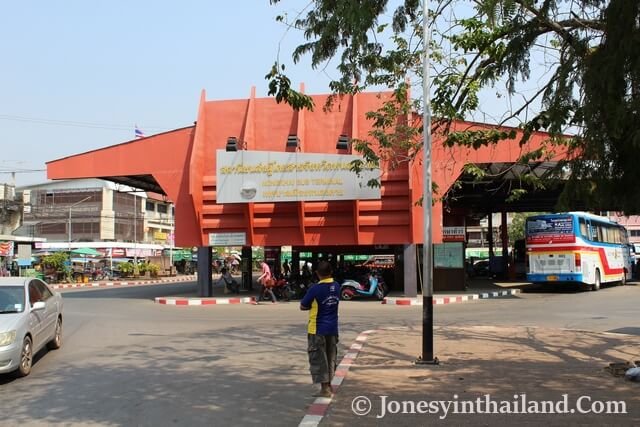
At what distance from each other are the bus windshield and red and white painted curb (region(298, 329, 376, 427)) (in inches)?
589

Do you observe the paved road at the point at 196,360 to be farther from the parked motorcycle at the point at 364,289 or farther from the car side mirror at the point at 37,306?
the parked motorcycle at the point at 364,289

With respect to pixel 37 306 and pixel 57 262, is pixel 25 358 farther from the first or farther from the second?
pixel 57 262

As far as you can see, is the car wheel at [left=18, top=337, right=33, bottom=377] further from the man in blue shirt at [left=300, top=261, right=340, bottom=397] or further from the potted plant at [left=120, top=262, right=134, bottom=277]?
the potted plant at [left=120, top=262, right=134, bottom=277]

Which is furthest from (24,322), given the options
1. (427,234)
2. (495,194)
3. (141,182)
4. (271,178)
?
(495,194)

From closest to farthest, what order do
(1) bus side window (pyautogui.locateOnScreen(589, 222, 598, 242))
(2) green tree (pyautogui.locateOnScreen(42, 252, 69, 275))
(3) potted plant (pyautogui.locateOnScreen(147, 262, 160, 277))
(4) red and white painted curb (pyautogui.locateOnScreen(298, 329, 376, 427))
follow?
(4) red and white painted curb (pyautogui.locateOnScreen(298, 329, 376, 427)) < (1) bus side window (pyautogui.locateOnScreen(589, 222, 598, 242)) < (2) green tree (pyautogui.locateOnScreen(42, 252, 69, 275)) < (3) potted plant (pyautogui.locateOnScreen(147, 262, 160, 277))

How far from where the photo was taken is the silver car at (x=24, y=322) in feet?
24.9

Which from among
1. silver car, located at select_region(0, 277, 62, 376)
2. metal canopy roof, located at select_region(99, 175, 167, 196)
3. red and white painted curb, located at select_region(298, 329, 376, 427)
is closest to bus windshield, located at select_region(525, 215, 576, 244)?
red and white painted curb, located at select_region(298, 329, 376, 427)

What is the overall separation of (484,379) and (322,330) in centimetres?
229

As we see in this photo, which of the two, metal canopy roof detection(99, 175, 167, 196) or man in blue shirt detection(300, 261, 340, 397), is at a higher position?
metal canopy roof detection(99, 175, 167, 196)

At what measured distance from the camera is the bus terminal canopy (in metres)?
20.2

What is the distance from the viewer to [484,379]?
7.18 meters

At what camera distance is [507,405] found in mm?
5965

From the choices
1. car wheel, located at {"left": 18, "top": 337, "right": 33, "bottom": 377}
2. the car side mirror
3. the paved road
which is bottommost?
the paved road

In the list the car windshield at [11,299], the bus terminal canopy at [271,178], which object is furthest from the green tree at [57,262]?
the car windshield at [11,299]
